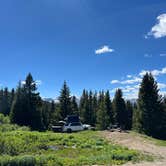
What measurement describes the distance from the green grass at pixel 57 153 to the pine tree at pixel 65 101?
119ft

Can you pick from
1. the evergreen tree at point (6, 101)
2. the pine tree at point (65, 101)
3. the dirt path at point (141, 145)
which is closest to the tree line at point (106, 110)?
the pine tree at point (65, 101)

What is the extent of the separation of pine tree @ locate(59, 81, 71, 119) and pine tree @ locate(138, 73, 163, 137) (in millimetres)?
18760

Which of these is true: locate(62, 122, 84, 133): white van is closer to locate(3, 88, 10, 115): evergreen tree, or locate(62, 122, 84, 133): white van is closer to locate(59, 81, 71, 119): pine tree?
locate(59, 81, 71, 119): pine tree

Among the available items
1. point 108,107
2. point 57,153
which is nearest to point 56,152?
point 57,153

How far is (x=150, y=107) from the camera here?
4759 centimetres

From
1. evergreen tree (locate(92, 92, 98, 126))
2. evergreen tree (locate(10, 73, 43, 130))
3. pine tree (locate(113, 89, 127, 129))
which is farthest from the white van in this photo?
evergreen tree (locate(92, 92, 98, 126))

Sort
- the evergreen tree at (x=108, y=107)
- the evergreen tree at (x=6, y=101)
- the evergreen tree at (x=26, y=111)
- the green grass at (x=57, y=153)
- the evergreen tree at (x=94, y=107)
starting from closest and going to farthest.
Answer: the green grass at (x=57, y=153)
the evergreen tree at (x=26, y=111)
the evergreen tree at (x=108, y=107)
the evergreen tree at (x=94, y=107)
the evergreen tree at (x=6, y=101)

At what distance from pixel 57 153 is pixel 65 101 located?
4387cm

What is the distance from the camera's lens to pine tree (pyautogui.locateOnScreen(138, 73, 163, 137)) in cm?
4694

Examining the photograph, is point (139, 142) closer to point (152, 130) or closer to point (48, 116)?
point (152, 130)

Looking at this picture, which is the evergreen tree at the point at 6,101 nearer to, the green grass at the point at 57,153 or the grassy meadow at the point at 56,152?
the grassy meadow at the point at 56,152

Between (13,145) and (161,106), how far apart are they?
31692 mm

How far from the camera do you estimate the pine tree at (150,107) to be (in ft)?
154

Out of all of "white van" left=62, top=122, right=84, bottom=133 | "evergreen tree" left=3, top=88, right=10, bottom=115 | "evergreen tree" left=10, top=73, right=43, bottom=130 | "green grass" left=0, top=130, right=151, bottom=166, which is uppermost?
"evergreen tree" left=3, top=88, right=10, bottom=115
